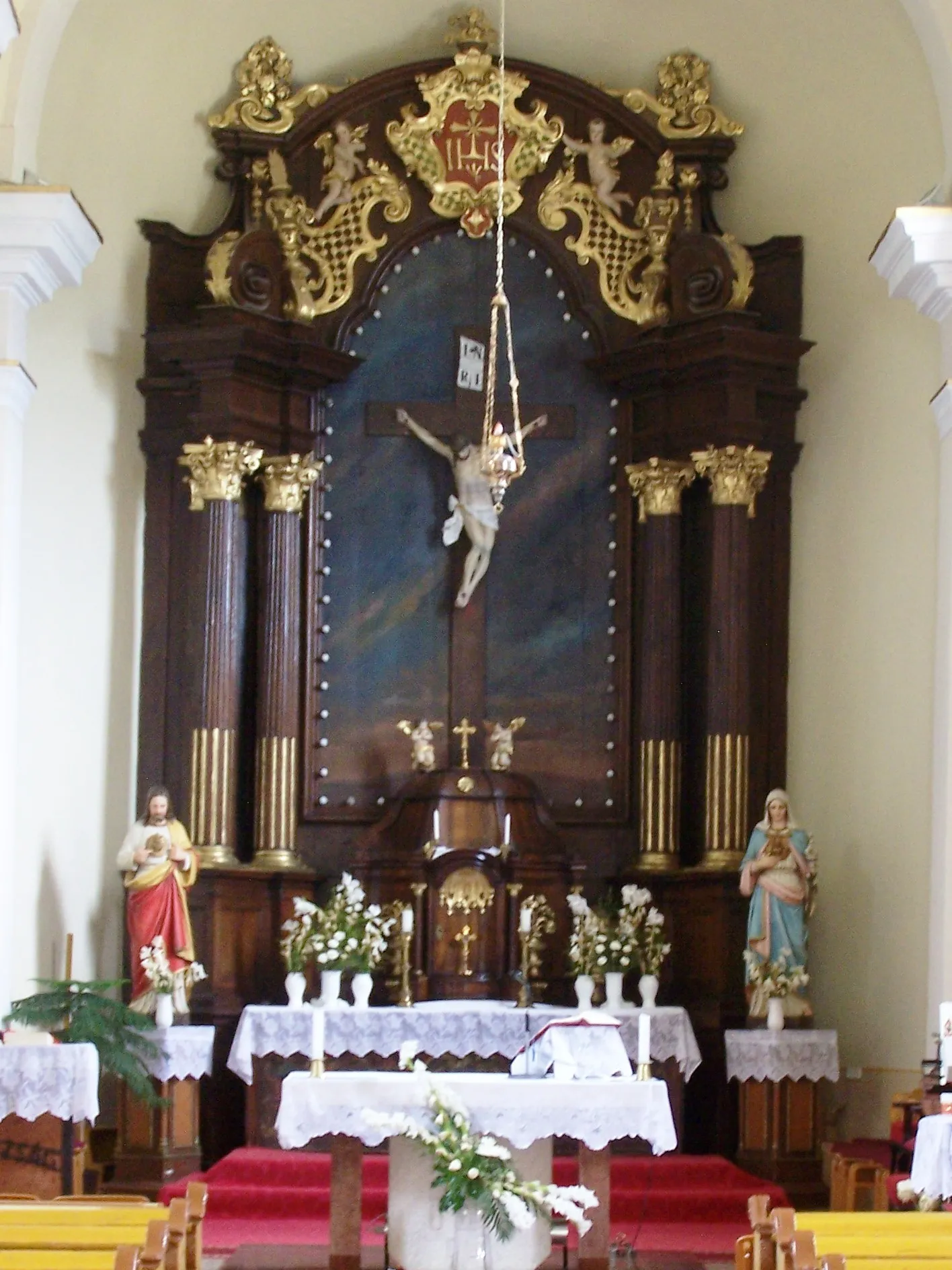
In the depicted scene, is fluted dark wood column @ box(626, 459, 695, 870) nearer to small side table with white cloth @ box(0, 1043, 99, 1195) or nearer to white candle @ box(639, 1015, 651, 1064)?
white candle @ box(639, 1015, 651, 1064)

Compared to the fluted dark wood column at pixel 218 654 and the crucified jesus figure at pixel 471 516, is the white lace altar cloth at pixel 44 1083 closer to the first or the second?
the fluted dark wood column at pixel 218 654

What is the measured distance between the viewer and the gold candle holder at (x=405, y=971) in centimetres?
1336

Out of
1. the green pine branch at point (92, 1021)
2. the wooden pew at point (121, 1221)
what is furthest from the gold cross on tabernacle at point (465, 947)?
the wooden pew at point (121, 1221)

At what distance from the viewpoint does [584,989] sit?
13.2 meters

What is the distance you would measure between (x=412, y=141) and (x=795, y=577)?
362 cm

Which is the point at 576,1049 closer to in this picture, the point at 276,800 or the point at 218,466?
the point at 276,800

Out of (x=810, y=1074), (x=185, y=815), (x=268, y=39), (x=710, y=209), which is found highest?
(x=268, y=39)

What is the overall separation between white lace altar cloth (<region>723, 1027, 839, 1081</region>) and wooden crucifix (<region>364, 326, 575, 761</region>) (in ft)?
9.21

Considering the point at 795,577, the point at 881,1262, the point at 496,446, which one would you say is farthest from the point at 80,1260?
the point at 795,577

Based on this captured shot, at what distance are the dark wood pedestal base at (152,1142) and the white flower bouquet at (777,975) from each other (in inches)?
128

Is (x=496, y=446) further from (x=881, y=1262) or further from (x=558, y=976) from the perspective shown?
(x=881, y=1262)

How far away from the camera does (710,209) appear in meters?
14.7

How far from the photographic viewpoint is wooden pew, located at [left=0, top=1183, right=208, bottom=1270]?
727cm

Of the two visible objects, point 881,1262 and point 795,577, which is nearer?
point 881,1262
